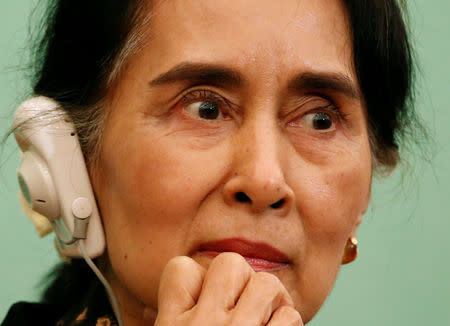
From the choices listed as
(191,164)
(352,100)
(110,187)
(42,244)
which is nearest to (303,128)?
(352,100)

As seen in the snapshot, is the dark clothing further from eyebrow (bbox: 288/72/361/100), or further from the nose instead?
eyebrow (bbox: 288/72/361/100)

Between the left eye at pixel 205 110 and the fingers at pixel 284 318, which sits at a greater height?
the left eye at pixel 205 110

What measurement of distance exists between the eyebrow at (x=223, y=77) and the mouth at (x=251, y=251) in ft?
0.77

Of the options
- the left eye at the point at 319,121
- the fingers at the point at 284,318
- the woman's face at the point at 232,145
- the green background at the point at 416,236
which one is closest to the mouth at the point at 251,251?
the woman's face at the point at 232,145

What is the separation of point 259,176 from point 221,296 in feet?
0.62

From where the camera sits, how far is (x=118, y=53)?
116cm

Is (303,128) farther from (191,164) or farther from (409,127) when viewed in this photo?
(409,127)

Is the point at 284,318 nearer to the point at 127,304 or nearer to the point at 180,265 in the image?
the point at 180,265

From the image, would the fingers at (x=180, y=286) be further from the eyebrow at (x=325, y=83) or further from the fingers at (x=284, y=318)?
the eyebrow at (x=325, y=83)

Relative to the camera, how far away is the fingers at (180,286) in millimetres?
915

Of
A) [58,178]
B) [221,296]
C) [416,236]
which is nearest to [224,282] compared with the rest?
[221,296]

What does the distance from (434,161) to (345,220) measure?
0.92 metres

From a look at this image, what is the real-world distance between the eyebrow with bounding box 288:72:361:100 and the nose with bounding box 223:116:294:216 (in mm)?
85

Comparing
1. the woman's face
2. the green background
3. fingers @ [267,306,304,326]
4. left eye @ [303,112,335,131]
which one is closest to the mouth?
the woman's face
